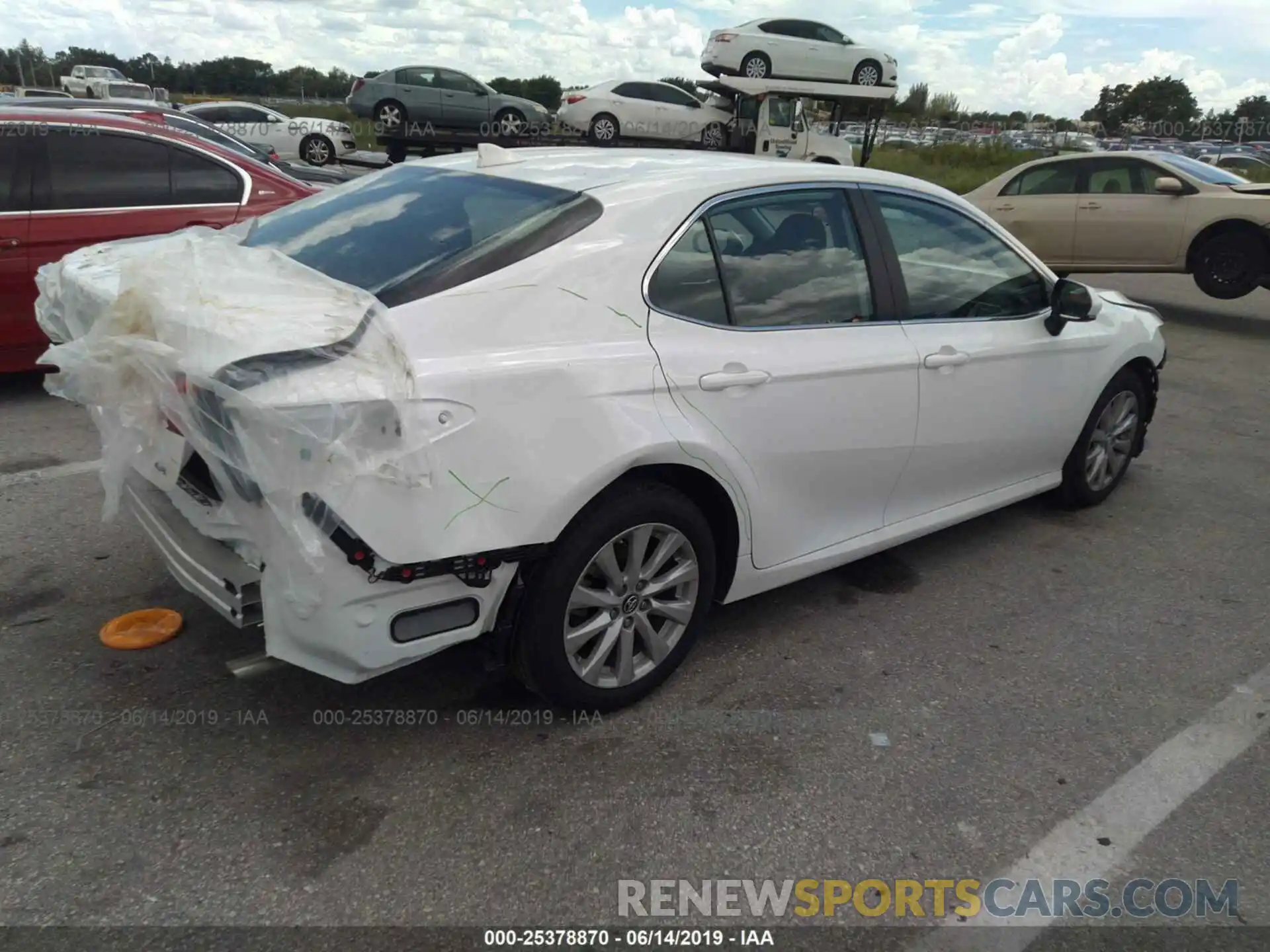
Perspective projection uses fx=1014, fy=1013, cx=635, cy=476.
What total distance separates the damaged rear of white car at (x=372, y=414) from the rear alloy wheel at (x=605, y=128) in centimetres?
1825

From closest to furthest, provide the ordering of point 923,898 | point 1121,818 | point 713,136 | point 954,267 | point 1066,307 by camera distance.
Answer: point 923,898 → point 1121,818 → point 954,267 → point 1066,307 → point 713,136

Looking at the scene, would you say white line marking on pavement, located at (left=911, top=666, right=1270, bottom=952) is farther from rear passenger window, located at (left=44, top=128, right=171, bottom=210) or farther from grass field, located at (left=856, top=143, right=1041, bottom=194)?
grass field, located at (left=856, top=143, right=1041, bottom=194)

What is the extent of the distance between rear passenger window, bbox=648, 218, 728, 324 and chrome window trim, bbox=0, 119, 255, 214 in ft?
14.5

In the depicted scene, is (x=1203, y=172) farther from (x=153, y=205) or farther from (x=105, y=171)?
(x=105, y=171)

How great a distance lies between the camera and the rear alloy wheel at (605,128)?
20.2 meters

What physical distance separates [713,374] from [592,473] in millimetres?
565

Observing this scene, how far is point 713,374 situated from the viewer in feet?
9.95

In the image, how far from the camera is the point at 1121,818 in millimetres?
2797

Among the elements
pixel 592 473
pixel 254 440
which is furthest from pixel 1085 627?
pixel 254 440

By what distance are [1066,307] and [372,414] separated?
314 cm

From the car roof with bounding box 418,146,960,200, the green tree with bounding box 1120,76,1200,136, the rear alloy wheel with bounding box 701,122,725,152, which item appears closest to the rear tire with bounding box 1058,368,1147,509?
the car roof with bounding box 418,146,960,200

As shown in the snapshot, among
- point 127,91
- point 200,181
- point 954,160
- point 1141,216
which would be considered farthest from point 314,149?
point 954,160

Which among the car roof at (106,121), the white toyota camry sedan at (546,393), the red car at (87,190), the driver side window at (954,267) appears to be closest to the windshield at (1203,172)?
the driver side window at (954,267)

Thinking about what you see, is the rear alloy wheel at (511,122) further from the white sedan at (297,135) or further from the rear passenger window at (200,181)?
the rear passenger window at (200,181)
